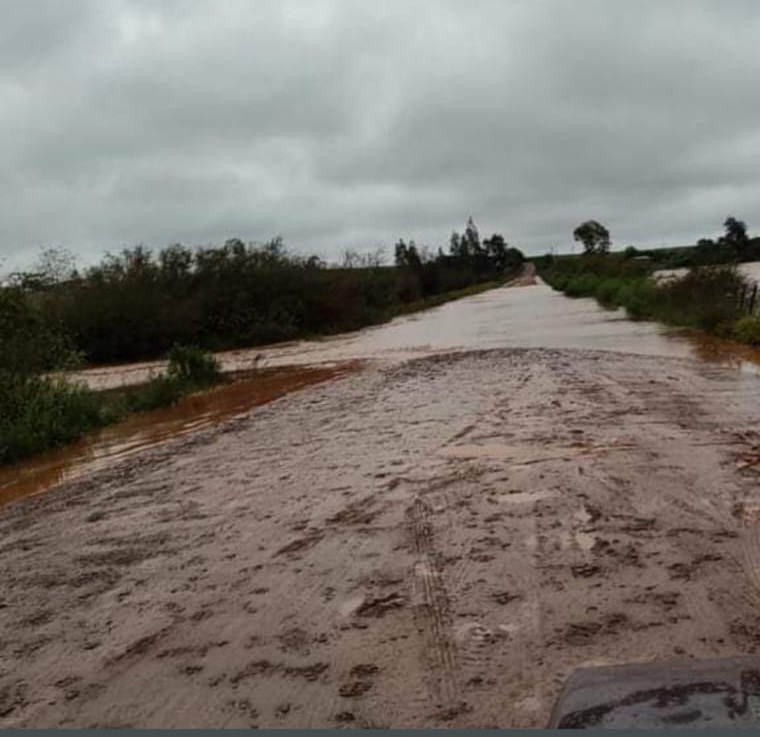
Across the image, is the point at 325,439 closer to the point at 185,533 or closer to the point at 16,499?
the point at 16,499

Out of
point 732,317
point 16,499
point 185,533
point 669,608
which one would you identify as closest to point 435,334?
point 732,317

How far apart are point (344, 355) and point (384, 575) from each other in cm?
2498

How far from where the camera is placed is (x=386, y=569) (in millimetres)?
6008

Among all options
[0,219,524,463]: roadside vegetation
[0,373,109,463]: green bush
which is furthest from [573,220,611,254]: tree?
[0,373,109,463]: green bush

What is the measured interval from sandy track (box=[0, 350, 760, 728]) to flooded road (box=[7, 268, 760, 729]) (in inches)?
0.8

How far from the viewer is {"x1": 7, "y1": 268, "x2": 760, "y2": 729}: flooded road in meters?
4.34

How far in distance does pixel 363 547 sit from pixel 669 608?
2397 mm

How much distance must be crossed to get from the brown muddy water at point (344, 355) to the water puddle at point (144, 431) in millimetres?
26

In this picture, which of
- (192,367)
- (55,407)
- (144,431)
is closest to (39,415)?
(55,407)

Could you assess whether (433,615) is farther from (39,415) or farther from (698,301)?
(698,301)

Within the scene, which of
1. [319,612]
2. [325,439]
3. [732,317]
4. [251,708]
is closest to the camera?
[251,708]

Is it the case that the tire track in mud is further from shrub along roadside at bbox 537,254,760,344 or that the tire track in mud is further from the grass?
shrub along roadside at bbox 537,254,760,344

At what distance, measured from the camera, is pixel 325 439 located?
1219 centimetres

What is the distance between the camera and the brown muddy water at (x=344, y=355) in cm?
1383
